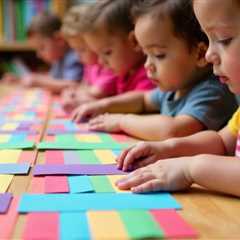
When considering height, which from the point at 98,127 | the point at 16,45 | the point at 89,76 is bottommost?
the point at 98,127

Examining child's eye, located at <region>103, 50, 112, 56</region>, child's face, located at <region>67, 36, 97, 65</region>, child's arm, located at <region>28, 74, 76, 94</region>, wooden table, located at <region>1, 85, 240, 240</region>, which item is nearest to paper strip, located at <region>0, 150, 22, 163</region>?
wooden table, located at <region>1, 85, 240, 240</region>

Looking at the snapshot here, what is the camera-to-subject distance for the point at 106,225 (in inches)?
19.8

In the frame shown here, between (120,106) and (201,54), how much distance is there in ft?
1.16

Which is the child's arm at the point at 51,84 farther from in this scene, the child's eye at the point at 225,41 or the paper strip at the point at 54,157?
the child's eye at the point at 225,41

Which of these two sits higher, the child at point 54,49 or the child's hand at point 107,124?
the child at point 54,49

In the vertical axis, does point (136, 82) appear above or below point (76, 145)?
above

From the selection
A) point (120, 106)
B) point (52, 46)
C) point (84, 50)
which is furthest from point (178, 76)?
point (52, 46)

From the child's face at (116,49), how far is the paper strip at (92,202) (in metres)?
0.89

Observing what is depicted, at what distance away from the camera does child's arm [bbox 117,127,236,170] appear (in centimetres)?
→ 74

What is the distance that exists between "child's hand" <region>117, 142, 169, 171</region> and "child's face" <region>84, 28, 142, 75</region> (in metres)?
0.73

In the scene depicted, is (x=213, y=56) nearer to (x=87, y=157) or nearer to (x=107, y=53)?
(x=87, y=157)

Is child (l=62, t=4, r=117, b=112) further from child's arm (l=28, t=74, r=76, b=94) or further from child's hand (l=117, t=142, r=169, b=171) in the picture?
child's hand (l=117, t=142, r=169, b=171)

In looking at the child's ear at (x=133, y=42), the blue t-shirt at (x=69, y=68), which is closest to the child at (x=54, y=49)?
the blue t-shirt at (x=69, y=68)

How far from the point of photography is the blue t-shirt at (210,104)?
970 millimetres
